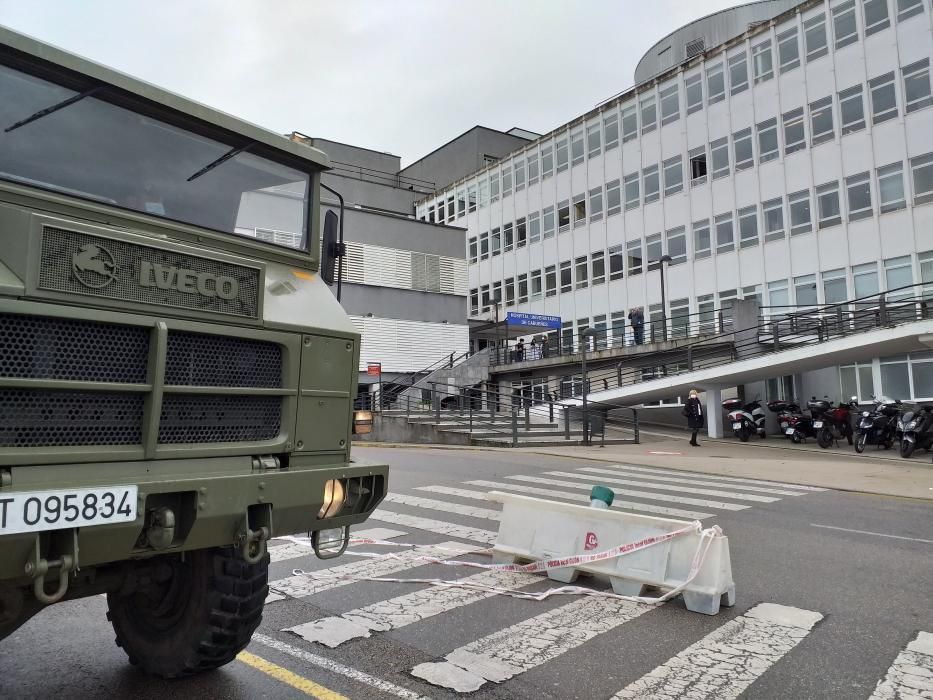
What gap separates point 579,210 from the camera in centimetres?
4009

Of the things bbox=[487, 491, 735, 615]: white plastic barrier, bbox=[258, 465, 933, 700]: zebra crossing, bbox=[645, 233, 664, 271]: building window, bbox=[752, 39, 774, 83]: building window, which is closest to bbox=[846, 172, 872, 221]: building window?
bbox=[752, 39, 774, 83]: building window

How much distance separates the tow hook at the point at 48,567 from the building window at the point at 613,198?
122ft

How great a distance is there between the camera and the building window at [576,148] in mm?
40062

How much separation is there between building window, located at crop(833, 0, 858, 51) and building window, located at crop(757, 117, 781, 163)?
3.71m

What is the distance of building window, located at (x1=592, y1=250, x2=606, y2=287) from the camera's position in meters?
38.5

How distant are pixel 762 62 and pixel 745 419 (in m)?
17.5

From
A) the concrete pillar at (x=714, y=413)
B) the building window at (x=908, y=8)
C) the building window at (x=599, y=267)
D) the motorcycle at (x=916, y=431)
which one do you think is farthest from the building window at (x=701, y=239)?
the motorcycle at (x=916, y=431)

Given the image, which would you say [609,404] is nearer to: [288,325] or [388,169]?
[288,325]

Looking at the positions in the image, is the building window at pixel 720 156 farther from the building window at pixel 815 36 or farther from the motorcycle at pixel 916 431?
the motorcycle at pixel 916 431

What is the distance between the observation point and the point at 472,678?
12.7 ft

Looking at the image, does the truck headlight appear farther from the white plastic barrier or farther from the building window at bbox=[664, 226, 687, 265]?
the building window at bbox=[664, 226, 687, 265]

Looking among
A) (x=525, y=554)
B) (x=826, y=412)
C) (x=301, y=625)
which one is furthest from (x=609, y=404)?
(x=301, y=625)

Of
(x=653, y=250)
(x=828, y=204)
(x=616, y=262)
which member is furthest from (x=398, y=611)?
(x=616, y=262)

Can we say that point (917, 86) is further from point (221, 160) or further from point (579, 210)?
point (221, 160)
